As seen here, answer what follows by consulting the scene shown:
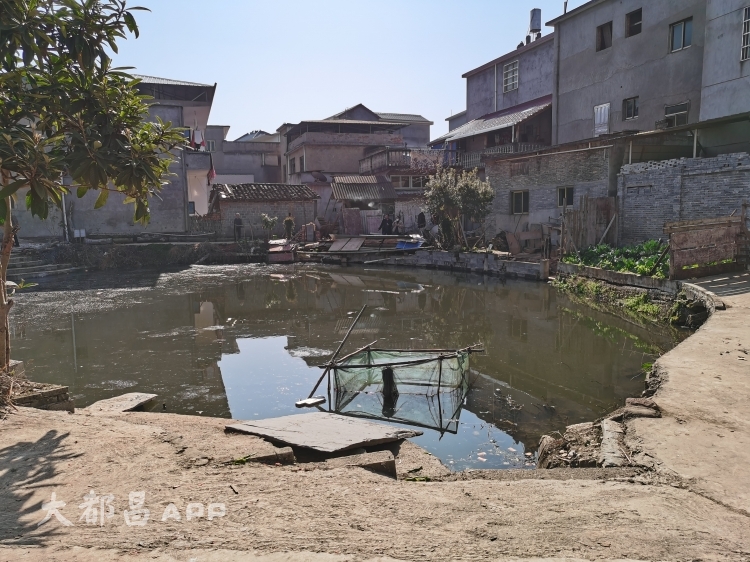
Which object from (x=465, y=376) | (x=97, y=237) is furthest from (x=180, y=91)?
(x=465, y=376)

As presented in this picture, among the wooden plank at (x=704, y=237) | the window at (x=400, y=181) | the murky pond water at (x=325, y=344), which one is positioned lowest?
the murky pond water at (x=325, y=344)

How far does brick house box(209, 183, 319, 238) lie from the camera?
31.1m

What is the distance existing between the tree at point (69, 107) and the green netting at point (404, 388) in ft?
13.3

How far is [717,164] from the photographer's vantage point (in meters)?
14.9

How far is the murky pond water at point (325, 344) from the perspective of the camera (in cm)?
802

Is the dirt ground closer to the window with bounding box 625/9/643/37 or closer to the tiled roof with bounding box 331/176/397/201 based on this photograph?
the window with bounding box 625/9/643/37

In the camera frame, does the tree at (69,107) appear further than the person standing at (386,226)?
No

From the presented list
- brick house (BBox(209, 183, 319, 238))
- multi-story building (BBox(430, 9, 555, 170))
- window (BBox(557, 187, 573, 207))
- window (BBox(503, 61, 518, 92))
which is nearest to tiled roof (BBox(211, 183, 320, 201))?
brick house (BBox(209, 183, 319, 238))

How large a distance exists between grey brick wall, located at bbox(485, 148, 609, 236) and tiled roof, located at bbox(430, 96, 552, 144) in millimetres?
3271

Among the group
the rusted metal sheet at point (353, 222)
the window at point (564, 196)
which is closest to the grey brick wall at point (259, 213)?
the rusted metal sheet at point (353, 222)

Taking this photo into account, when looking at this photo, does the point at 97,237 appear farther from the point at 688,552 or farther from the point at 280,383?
the point at 688,552

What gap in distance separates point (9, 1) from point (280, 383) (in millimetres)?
6346

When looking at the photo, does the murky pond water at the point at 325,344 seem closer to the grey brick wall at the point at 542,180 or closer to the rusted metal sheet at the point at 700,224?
the rusted metal sheet at the point at 700,224

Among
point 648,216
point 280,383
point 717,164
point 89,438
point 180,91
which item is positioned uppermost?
point 180,91
